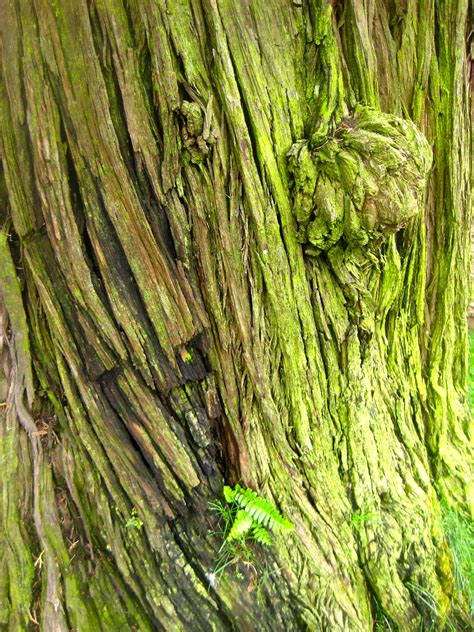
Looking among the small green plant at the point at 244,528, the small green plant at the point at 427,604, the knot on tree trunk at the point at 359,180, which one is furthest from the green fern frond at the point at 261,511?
the knot on tree trunk at the point at 359,180

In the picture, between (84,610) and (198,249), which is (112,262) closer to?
(198,249)

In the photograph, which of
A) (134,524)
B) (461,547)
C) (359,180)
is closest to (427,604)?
(461,547)

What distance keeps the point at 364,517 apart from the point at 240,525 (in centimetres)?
72

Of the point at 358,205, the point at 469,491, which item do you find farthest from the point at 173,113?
the point at 469,491

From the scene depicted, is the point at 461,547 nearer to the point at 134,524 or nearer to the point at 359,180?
the point at 134,524

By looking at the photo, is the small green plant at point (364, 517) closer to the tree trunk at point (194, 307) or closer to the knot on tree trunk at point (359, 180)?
the tree trunk at point (194, 307)

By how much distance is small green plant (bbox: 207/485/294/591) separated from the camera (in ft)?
6.59

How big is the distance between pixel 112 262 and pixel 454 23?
2385 mm

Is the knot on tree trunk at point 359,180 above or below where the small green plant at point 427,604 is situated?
above

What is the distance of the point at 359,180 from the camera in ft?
6.30

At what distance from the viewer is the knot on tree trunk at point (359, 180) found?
192 cm

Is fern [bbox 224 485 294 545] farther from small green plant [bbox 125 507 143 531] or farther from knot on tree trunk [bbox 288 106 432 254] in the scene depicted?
knot on tree trunk [bbox 288 106 432 254]

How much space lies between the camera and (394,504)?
2.38 meters

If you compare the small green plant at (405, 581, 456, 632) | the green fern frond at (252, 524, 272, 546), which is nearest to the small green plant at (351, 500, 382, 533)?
the small green plant at (405, 581, 456, 632)
